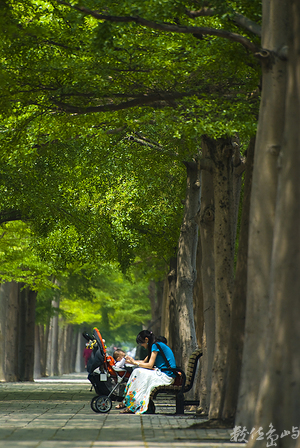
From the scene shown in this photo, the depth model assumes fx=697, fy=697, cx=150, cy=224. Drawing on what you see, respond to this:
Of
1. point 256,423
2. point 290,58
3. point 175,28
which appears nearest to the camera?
point 256,423

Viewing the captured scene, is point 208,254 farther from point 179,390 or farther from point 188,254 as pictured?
point 188,254

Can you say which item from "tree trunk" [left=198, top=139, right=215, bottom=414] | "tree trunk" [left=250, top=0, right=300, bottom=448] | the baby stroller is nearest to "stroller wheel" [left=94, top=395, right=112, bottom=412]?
the baby stroller

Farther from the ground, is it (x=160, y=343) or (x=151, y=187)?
Answer: (x=151, y=187)

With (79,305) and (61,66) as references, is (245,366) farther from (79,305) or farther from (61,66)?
(79,305)

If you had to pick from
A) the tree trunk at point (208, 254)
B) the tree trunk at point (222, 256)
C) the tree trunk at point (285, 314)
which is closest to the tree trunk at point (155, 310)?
the tree trunk at point (208, 254)

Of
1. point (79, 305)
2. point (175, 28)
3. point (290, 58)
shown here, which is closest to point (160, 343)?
Result: point (175, 28)

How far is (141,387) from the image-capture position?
11.9 meters

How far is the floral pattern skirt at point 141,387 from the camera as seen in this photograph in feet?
39.0

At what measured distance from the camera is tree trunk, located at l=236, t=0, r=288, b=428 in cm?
747

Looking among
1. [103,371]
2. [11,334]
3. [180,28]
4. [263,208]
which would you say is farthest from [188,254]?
[11,334]

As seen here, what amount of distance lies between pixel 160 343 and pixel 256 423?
6389mm

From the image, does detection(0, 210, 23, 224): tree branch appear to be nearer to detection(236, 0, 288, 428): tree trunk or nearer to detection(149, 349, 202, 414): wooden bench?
detection(149, 349, 202, 414): wooden bench

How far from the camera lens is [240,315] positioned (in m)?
9.30

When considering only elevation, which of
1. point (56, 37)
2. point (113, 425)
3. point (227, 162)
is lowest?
point (113, 425)
